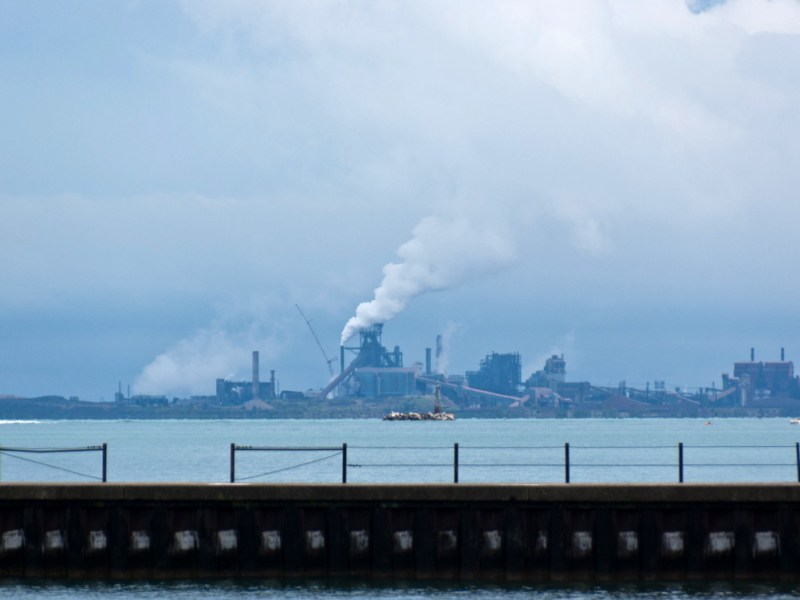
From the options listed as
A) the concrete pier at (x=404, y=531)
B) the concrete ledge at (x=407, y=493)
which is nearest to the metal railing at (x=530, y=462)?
the concrete ledge at (x=407, y=493)

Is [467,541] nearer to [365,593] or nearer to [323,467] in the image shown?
[365,593]

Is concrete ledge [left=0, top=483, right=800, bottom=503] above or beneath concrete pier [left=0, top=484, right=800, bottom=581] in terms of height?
above

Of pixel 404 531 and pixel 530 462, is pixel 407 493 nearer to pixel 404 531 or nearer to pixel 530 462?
pixel 404 531

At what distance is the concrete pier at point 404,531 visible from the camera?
29.2 metres

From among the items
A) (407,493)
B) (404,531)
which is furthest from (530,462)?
(407,493)

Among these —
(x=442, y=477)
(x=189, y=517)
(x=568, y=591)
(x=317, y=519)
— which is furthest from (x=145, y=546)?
(x=442, y=477)

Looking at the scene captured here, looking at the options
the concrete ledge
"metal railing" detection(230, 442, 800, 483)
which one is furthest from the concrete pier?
"metal railing" detection(230, 442, 800, 483)

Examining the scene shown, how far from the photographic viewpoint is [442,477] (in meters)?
83.9

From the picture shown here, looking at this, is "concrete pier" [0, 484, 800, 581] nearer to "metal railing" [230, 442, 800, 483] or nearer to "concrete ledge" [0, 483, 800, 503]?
"concrete ledge" [0, 483, 800, 503]

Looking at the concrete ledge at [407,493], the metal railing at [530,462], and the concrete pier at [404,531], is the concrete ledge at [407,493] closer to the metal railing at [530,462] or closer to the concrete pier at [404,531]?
the concrete pier at [404,531]

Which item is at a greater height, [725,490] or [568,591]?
[725,490]

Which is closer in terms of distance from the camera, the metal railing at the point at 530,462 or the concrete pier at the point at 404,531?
the concrete pier at the point at 404,531

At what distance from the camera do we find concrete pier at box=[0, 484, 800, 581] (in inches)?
1150

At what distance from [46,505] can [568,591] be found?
35.0 feet
